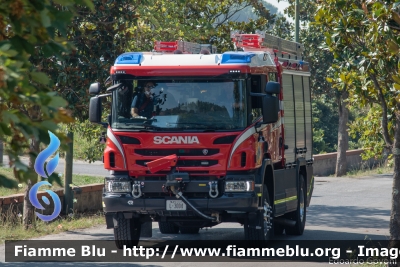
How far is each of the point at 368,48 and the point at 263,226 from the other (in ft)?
10.4

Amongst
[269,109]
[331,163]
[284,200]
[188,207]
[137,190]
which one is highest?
[269,109]

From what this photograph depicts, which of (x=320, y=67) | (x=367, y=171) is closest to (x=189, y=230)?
(x=320, y=67)

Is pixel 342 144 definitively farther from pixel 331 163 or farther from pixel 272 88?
pixel 272 88

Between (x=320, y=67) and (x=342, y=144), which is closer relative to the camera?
(x=342, y=144)

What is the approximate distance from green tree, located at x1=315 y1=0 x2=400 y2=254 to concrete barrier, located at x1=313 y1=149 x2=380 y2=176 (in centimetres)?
2010

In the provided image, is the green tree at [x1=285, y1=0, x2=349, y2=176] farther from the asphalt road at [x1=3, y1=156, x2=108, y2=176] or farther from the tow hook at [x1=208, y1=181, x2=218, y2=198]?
the tow hook at [x1=208, y1=181, x2=218, y2=198]

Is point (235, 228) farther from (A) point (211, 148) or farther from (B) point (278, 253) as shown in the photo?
(A) point (211, 148)

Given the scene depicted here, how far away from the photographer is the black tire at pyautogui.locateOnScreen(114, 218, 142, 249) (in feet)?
38.8

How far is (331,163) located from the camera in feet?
108

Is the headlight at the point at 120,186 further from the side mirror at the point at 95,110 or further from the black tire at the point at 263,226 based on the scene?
the black tire at the point at 263,226

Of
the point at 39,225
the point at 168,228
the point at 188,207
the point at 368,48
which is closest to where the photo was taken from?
the point at 368,48

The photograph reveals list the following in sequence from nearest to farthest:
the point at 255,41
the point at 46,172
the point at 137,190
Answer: the point at 137,190 < the point at 46,172 < the point at 255,41

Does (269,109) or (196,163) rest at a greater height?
(269,109)

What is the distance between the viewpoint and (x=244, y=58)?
1161 cm
